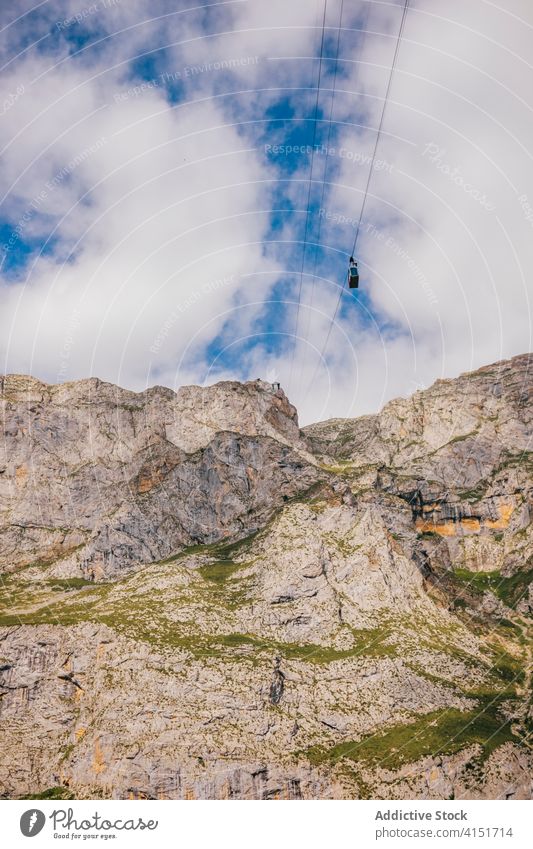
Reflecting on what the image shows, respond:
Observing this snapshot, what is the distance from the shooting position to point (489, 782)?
171 m

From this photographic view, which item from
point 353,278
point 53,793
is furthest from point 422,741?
point 353,278

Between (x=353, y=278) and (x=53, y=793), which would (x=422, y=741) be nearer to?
(x=53, y=793)

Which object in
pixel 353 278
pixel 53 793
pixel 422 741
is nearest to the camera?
pixel 353 278

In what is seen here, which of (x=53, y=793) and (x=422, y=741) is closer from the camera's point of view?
(x=53, y=793)

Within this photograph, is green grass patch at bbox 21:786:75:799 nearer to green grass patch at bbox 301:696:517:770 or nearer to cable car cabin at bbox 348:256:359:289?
green grass patch at bbox 301:696:517:770

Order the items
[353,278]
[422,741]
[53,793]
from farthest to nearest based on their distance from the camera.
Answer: [422,741] → [53,793] → [353,278]

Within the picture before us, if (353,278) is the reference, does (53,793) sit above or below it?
below

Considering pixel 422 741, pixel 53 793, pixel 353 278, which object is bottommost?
pixel 53 793

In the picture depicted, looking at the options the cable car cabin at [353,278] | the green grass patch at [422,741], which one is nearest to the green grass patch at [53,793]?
the green grass patch at [422,741]
